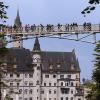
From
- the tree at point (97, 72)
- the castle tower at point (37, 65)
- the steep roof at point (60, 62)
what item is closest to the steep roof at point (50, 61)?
the steep roof at point (60, 62)

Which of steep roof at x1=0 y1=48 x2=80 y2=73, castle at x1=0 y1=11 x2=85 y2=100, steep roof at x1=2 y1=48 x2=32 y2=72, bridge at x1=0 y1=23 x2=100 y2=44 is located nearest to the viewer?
bridge at x1=0 y1=23 x2=100 y2=44

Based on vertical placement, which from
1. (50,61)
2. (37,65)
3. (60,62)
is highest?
(50,61)

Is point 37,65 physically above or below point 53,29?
below

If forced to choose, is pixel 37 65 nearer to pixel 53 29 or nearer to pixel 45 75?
pixel 45 75

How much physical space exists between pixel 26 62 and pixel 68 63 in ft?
39.4

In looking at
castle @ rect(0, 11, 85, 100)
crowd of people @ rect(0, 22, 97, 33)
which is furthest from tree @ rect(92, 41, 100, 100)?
castle @ rect(0, 11, 85, 100)

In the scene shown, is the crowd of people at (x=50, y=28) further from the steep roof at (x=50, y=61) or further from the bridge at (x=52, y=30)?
the steep roof at (x=50, y=61)

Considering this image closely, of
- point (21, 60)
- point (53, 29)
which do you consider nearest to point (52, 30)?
point (53, 29)

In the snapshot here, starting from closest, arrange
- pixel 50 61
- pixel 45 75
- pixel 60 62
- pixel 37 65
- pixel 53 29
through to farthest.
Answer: pixel 53 29 < pixel 37 65 < pixel 45 75 < pixel 60 62 < pixel 50 61

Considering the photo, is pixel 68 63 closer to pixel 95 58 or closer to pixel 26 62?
pixel 26 62

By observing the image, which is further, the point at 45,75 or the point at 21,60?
the point at 45,75

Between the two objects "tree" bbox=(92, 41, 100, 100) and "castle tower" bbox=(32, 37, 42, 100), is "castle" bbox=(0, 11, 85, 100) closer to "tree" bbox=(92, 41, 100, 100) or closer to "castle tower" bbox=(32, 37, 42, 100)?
"castle tower" bbox=(32, 37, 42, 100)

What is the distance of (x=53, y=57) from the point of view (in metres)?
167

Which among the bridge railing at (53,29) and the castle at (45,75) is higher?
the bridge railing at (53,29)
